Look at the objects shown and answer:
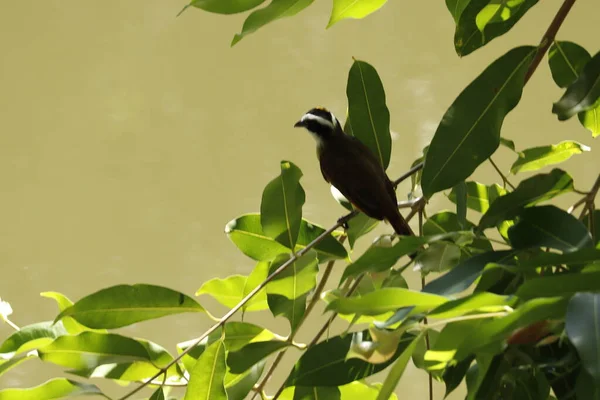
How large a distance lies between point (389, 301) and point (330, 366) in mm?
207

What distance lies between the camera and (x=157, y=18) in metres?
2.24

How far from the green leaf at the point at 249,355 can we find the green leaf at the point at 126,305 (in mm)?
70

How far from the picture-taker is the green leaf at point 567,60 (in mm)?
990

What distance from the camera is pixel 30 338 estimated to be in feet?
3.13

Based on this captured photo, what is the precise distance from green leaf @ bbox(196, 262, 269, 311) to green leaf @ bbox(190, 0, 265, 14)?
12.1 inches

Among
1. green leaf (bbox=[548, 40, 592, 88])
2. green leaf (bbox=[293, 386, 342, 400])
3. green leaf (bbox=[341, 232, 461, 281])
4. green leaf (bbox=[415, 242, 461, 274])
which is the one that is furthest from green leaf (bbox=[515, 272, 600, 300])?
green leaf (bbox=[548, 40, 592, 88])

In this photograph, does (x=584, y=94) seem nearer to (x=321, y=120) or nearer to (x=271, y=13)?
(x=271, y=13)

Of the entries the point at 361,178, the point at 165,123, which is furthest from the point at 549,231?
the point at 165,123

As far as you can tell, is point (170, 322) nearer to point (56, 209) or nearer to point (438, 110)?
point (56, 209)

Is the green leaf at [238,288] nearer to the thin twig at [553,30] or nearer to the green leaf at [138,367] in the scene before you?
the green leaf at [138,367]

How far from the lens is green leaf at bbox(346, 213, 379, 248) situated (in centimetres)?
104

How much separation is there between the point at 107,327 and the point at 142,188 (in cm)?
135

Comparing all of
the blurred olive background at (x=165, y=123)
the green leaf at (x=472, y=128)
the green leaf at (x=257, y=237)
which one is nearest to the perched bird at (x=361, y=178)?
the green leaf at (x=257, y=237)

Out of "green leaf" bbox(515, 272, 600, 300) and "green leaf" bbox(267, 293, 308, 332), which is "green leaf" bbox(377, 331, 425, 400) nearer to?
"green leaf" bbox(515, 272, 600, 300)
